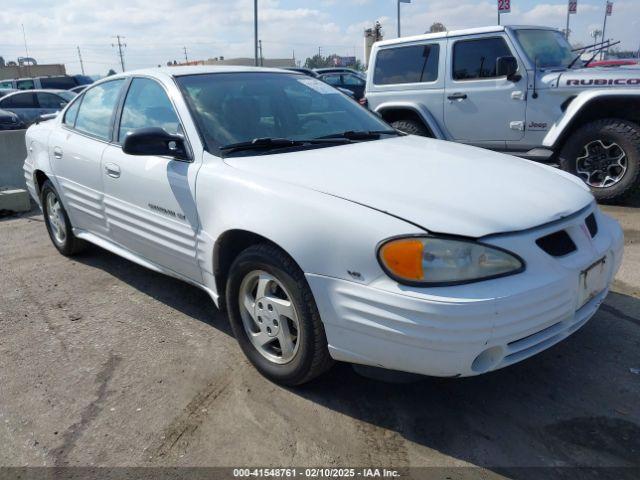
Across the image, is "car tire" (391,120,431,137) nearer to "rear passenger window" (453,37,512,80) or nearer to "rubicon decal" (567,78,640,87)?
"rear passenger window" (453,37,512,80)

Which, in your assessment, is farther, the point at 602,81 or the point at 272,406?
the point at 602,81

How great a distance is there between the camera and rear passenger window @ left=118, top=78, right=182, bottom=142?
11.4 feet

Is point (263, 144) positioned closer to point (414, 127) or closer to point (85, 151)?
point (85, 151)

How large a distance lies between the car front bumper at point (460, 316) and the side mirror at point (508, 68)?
14.6 ft

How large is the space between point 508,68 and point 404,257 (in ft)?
16.5

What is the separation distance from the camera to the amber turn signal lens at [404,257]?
223cm

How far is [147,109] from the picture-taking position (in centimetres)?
370

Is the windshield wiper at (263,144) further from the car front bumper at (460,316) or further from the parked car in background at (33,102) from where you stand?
the parked car in background at (33,102)

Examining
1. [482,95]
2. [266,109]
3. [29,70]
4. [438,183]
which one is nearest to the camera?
[438,183]

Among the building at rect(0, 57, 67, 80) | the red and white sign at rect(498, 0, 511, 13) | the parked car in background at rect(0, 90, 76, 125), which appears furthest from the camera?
the building at rect(0, 57, 67, 80)

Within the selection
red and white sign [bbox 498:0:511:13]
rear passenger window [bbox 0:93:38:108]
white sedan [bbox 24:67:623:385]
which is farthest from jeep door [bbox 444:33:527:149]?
rear passenger window [bbox 0:93:38:108]

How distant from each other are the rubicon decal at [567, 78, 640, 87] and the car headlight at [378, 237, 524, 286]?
15.2 feet

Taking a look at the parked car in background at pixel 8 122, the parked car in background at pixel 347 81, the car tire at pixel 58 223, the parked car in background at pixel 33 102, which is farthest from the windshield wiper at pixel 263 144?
the parked car in background at pixel 347 81

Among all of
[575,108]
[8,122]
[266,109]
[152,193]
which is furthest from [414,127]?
[8,122]
